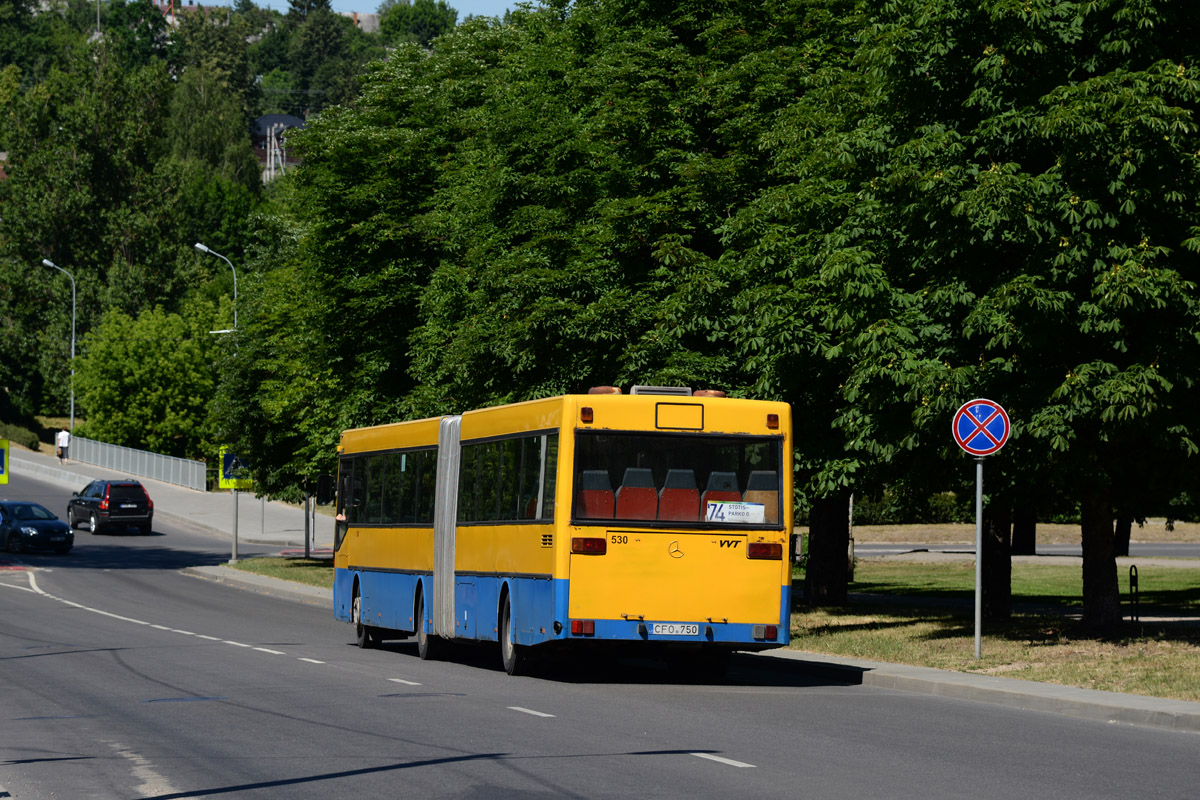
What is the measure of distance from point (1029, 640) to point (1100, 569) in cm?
134

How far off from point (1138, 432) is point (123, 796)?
1400cm

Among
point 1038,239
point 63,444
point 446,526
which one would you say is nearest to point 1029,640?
point 1038,239

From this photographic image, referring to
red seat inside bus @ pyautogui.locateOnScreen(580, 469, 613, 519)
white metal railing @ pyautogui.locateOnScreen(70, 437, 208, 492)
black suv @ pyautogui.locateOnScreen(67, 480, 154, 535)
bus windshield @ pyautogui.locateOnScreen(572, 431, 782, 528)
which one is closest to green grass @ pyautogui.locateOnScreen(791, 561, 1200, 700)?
bus windshield @ pyautogui.locateOnScreen(572, 431, 782, 528)

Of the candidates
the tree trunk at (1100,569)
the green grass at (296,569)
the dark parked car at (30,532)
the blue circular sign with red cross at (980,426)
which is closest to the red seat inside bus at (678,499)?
the blue circular sign with red cross at (980,426)

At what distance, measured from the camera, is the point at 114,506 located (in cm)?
6272

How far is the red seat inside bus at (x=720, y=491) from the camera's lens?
1864 centimetres

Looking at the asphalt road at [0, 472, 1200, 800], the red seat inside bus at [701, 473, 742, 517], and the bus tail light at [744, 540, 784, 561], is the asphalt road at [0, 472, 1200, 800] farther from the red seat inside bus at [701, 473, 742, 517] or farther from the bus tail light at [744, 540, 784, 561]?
the red seat inside bus at [701, 473, 742, 517]

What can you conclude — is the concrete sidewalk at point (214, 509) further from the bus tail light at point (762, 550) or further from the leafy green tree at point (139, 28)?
the leafy green tree at point (139, 28)

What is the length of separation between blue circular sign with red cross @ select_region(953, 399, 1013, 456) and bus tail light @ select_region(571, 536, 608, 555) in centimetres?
427

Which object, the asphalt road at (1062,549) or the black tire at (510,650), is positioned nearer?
the black tire at (510,650)

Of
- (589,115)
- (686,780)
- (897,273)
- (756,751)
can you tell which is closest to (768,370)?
(897,273)

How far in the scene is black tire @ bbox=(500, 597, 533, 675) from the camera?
64.1 ft

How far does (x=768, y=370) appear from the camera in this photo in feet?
80.1

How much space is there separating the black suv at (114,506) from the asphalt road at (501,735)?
40604 mm
